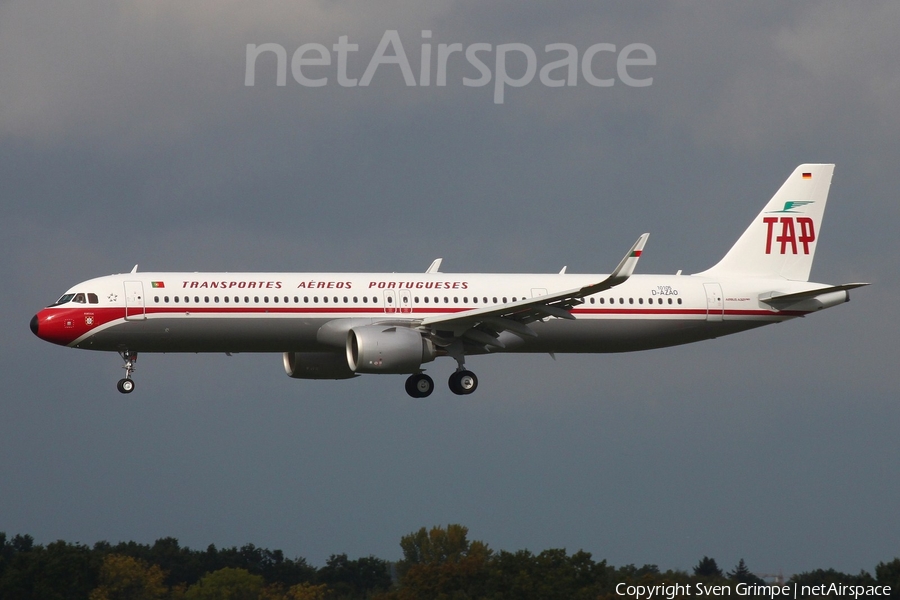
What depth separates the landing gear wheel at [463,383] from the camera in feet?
182

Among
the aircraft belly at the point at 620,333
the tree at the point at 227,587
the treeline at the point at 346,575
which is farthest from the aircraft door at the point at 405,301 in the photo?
the tree at the point at 227,587

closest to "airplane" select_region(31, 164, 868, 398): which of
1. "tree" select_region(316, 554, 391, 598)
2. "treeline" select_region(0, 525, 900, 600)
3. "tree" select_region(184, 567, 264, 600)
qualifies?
"treeline" select_region(0, 525, 900, 600)

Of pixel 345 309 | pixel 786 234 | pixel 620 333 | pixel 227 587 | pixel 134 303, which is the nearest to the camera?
pixel 134 303

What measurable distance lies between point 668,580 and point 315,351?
189 ft

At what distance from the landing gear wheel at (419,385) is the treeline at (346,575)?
124 feet

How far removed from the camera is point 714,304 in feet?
189

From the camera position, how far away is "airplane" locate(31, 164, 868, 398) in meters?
51.3

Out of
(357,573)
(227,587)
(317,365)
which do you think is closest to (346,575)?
(357,573)

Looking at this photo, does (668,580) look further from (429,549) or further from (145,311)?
(145,311)

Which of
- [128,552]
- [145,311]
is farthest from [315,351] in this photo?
[128,552]

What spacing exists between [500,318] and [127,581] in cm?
8774

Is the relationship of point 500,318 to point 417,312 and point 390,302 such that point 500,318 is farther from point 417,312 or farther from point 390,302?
point 390,302

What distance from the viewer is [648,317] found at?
185ft

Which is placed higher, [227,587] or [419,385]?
[419,385]
